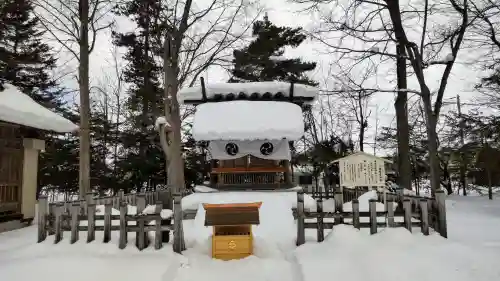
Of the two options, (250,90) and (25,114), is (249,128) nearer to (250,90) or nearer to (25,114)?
(250,90)

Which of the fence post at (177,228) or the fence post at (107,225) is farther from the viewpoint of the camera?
the fence post at (107,225)

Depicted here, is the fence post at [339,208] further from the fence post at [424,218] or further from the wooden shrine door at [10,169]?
the wooden shrine door at [10,169]

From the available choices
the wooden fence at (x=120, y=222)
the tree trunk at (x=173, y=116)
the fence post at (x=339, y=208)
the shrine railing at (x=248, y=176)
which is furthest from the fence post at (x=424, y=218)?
the tree trunk at (x=173, y=116)

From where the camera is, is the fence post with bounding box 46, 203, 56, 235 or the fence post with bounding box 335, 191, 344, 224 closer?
the fence post with bounding box 335, 191, 344, 224

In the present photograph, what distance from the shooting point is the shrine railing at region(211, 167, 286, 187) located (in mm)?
15461

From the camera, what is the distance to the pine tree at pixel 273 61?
2412 centimetres

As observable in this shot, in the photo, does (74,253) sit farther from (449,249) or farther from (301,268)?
(449,249)

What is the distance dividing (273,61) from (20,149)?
17267 millimetres

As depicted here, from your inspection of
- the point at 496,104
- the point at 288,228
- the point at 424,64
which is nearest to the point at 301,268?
the point at 288,228

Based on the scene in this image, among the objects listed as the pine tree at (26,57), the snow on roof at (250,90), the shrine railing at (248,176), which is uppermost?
the pine tree at (26,57)

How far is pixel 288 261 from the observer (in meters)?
6.07

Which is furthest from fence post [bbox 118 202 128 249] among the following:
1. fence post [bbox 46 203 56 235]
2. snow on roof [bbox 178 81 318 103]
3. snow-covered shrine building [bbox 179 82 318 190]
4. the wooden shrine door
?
snow on roof [bbox 178 81 318 103]

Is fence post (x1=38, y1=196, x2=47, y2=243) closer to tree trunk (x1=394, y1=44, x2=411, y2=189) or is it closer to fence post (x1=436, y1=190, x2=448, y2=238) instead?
fence post (x1=436, y1=190, x2=448, y2=238)

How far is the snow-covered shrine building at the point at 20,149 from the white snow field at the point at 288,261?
13.3ft
